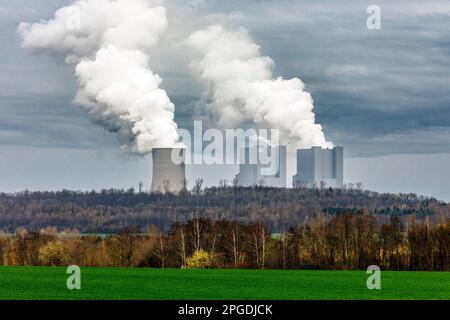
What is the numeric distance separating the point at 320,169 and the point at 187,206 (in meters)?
25.8

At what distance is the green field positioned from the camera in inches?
1383

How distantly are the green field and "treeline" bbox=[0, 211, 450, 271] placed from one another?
41.0ft

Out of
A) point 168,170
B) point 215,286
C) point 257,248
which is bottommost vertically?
point 215,286

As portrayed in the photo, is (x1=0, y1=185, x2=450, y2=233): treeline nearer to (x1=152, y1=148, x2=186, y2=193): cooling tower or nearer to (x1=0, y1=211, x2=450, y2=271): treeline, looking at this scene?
(x1=152, y1=148, x2=186, y2=193): cooling tower

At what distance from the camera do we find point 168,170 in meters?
114

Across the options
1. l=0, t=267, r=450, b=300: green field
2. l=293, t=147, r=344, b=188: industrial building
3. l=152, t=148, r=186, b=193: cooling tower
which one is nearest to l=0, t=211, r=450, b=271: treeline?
l=0, t=267, r=450, b=300: green field

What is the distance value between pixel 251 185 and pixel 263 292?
13880 centimetres

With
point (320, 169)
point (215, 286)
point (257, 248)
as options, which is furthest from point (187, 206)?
point (215, 286)

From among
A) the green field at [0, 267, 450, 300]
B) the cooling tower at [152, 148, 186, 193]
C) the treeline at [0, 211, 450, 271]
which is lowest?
the green field at [0, 267, 450, 300]

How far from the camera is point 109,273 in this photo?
51125mm

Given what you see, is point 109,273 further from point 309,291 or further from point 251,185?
point 251,185

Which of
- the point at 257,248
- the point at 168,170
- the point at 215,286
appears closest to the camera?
the point at 215,286

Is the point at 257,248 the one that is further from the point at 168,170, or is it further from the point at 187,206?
the point at 187,206
